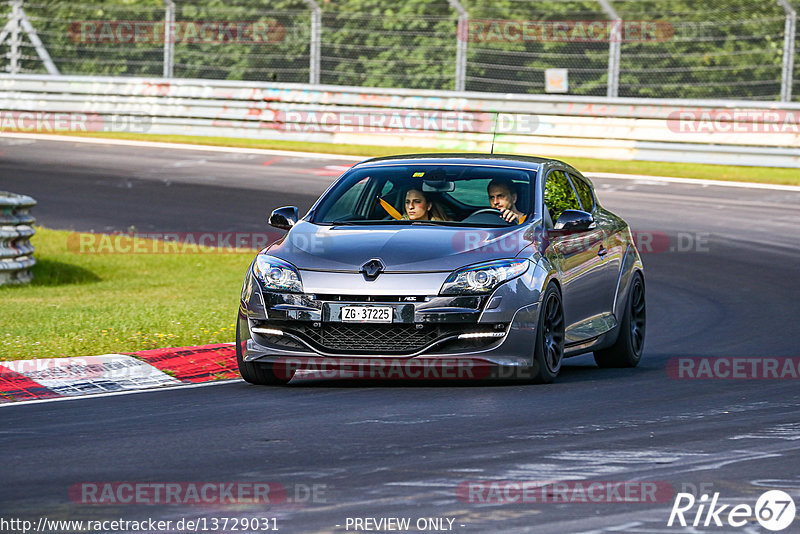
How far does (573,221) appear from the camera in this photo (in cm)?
1006

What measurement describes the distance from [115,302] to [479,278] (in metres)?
6.40

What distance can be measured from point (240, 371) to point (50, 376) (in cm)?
124

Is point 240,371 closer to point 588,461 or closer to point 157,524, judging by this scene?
point 588,461

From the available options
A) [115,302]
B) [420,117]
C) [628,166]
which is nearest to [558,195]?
[115,302]

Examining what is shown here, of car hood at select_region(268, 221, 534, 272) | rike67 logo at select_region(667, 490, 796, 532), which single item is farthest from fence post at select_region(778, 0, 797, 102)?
rike67 logo at select_region(667, 490, 796, 532)

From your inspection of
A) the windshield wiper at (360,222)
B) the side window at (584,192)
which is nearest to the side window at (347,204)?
the windshield wiper at (360,222)

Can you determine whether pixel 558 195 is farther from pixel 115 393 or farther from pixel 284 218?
pixel 115 393

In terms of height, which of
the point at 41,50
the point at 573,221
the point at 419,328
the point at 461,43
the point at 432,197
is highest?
the point at 461,43

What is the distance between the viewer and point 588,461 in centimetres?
699

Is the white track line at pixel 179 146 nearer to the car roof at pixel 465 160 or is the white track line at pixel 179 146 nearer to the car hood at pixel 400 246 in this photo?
the car roof at pixel 465 160

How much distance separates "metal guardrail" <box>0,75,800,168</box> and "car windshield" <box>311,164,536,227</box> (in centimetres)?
1524

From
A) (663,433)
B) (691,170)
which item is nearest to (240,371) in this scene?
(663,433)

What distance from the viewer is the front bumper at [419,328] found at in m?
9.13

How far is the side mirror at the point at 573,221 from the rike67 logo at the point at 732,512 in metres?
3.96
